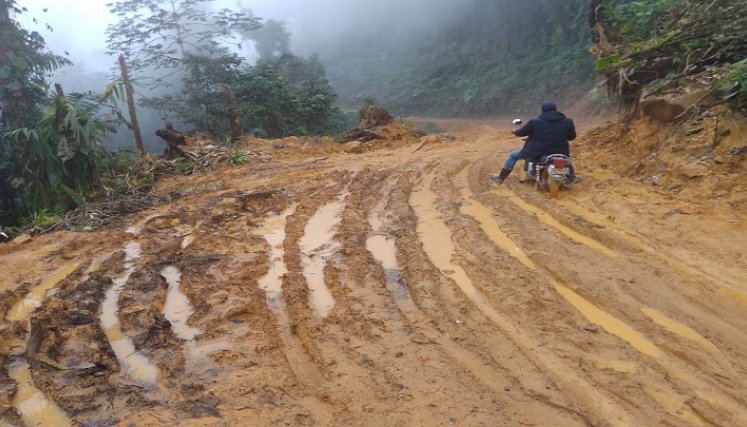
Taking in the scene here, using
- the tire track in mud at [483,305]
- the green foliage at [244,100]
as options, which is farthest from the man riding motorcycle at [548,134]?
the green foliage at [244,100]

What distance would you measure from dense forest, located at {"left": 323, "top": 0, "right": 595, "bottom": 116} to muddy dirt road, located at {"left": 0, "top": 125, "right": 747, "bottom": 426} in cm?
1991

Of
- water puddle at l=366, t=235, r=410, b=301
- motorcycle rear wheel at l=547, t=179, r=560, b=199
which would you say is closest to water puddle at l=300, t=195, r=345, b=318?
water puddle at l=366, t=235, r=410, b=301

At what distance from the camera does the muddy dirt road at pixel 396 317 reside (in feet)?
9.15

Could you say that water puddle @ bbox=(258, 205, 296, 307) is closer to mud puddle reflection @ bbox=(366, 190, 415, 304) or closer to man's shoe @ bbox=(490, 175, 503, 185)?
mud puddle reflection @ bbox=(366, 190, 415, 304)

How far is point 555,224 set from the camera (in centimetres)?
573

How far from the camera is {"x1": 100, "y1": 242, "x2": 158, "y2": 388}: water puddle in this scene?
10.7 feet

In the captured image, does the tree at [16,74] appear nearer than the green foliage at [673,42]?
No

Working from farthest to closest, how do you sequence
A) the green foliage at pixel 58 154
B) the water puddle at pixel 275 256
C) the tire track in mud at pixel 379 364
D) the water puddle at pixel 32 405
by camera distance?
1. the green foliage at pixel 58 154
2. the water puddle at pixel 275 256
3. the water puddle at pixel 32 405
4. the tire track in mud at pixel 379 364

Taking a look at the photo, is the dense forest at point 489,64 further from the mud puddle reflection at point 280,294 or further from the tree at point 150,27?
the mud puddle reflection at point 280,294

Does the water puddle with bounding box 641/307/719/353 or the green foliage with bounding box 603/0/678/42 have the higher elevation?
the green foliage with bounding box 603/0/678/42

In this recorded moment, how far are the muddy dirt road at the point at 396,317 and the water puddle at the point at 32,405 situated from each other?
1cm

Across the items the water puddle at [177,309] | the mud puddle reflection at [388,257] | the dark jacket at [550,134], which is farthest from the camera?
the dark jacket at [550,134]

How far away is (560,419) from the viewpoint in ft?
8.46

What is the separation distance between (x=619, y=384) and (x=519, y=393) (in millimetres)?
567
